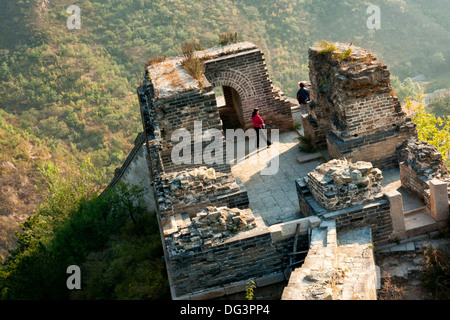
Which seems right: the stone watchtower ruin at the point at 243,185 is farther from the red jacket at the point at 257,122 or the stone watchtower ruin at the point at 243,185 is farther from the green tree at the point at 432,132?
the green tree at the point at 432,132

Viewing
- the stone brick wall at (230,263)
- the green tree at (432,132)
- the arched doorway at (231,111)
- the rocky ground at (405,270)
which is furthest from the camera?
the arched doorway at (231,111)

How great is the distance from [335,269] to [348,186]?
1.81 metres

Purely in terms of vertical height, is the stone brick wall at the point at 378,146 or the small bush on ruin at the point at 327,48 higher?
the small bush on ruin at the point at 327,48

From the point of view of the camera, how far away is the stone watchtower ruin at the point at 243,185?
8.29 metres

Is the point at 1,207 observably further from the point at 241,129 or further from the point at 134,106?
the point at 241,129

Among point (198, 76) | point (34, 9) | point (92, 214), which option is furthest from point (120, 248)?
point (34, 9)

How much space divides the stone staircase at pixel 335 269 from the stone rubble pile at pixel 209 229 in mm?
1254

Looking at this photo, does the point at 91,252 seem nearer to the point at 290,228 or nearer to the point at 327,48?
the point at 290,228

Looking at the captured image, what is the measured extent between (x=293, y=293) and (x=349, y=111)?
5.28 m

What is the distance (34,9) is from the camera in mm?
39469

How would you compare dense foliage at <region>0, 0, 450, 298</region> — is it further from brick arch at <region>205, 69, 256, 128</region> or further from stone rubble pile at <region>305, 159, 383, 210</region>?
stone rubble pile at <region>305, 159, 383, 210</region>

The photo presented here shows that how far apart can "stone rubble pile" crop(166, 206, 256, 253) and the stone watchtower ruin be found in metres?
0.02

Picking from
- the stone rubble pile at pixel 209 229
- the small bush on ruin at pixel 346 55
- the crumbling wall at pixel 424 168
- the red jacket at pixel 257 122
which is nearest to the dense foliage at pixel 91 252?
the stone rubble pile at pixel 209 229

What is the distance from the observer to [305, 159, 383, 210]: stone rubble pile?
27.6ft
